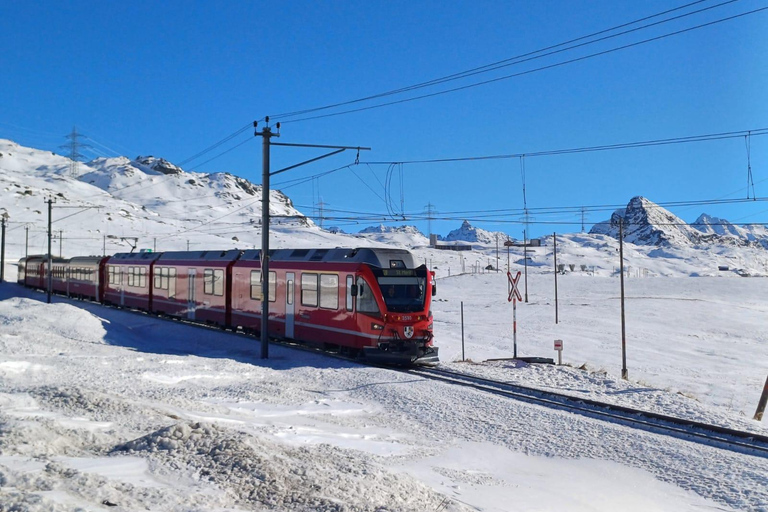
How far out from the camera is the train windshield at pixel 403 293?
1924 cm

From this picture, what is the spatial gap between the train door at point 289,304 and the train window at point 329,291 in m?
1.91

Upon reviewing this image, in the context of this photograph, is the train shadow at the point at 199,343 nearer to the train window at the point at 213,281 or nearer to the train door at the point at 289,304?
the train door at the point at 289,304

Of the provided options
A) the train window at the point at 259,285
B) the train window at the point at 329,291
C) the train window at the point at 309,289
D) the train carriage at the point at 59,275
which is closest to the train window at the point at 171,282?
the train window at the point at 259,285

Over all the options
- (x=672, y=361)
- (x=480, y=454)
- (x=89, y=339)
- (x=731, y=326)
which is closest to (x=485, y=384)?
(x=480, y=454)

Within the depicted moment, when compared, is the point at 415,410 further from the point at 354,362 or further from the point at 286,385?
the point at 354,362

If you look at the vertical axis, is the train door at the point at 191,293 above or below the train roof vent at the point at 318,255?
below

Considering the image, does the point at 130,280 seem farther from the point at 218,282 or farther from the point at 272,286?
the point at 272,286

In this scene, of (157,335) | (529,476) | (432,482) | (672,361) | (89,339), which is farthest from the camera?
(672,361)

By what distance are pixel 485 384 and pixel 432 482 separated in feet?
27.2

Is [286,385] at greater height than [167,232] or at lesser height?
lesser

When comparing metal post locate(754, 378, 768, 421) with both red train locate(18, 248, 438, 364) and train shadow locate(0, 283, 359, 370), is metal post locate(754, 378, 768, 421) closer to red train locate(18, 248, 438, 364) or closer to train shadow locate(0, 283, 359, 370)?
red train locate(18, 248, 438, 364)

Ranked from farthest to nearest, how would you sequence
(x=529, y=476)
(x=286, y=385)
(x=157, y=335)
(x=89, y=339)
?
1. (x=157, y=335)
2. (x=89, y=339)
3. (x=286, y=385)
4. (x=529, y=476)

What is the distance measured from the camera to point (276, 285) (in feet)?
77.5

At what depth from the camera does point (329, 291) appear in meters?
20.7
